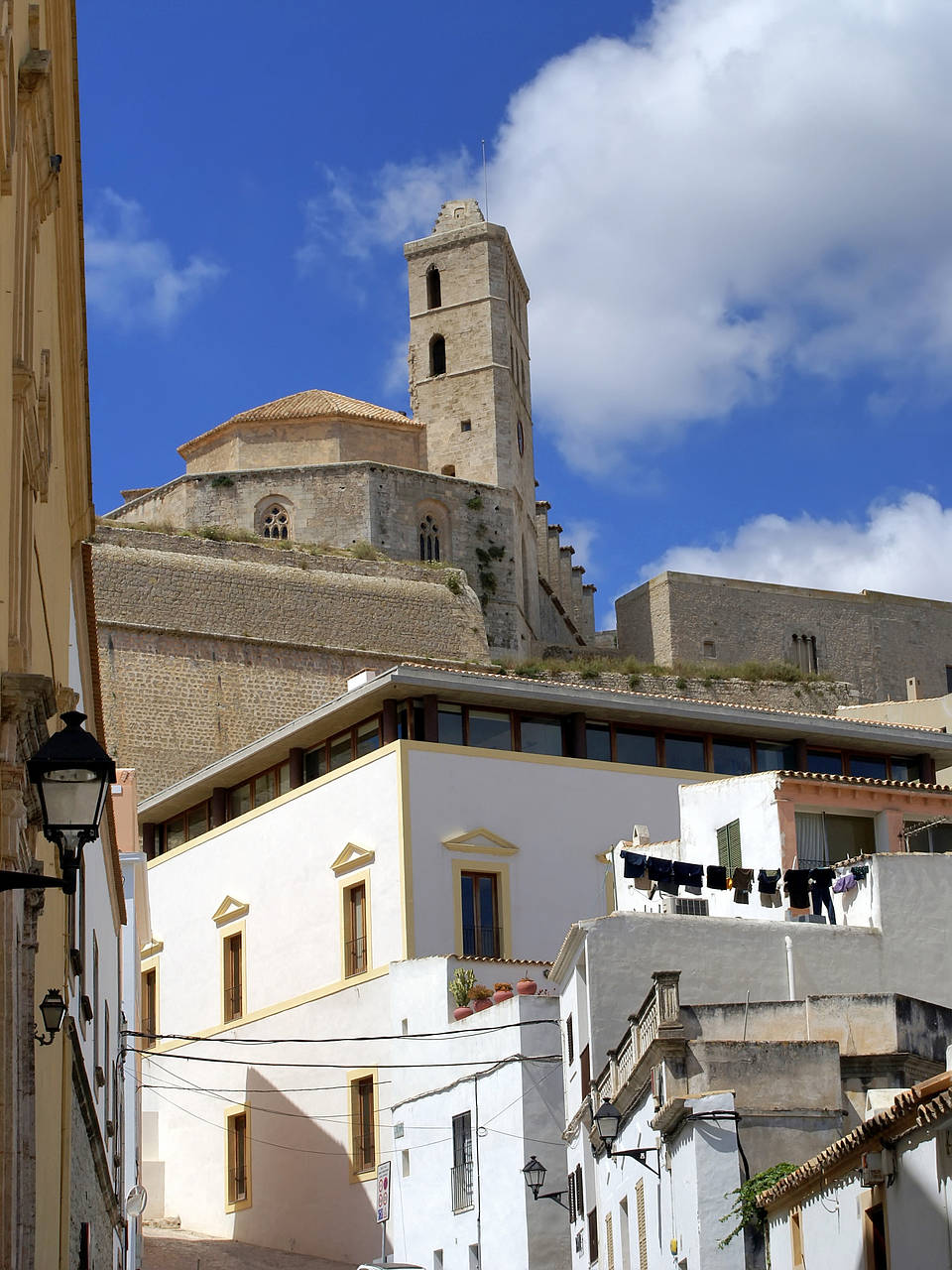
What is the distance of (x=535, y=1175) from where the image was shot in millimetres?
23422

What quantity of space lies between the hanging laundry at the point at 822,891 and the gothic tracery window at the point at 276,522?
37.4 m

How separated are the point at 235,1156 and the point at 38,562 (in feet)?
74.0

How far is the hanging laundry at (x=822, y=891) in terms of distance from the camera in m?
23.8

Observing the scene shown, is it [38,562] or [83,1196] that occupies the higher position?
[38,562]

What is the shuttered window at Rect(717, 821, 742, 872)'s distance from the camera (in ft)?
86.0

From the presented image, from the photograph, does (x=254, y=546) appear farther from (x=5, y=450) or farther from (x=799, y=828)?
(x=5, y=450)

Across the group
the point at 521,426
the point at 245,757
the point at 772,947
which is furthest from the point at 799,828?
the point at 521,426

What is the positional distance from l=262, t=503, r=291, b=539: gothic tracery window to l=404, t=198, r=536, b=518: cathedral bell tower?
319 inches

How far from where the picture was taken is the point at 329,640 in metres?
51.1

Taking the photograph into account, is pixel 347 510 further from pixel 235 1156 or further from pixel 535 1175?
pixel 535 1175

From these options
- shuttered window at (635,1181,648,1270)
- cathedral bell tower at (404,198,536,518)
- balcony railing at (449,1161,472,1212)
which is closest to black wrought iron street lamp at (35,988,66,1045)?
shuttered window at (635,1181,648,1270)

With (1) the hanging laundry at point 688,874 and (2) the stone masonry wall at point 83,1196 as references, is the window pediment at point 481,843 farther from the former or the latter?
(2) the stone masonry wall at point 83,1196

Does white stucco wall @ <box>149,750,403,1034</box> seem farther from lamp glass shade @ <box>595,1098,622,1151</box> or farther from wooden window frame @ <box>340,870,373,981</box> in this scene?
lamp glass shade @ <box>595,1098,622,1151</box>

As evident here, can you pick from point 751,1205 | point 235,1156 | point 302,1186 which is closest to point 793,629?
point 235,1156
